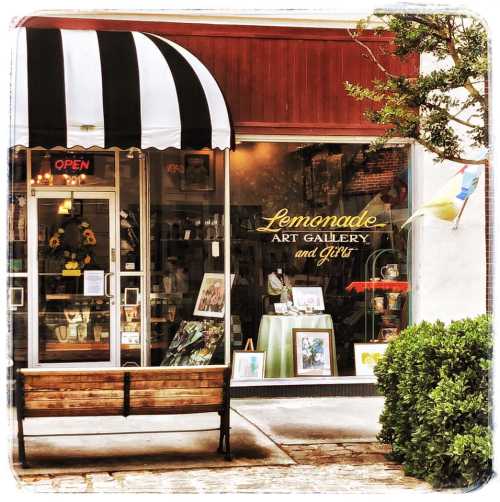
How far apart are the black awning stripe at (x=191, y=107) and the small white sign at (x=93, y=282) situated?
245cm

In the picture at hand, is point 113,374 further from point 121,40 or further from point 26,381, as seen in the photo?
point 121,40

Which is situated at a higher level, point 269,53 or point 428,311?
point 269,53

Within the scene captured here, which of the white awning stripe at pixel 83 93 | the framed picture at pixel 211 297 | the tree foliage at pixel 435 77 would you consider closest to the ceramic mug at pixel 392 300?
the framed picture at pixel 211 297

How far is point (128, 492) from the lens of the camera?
6.37 m

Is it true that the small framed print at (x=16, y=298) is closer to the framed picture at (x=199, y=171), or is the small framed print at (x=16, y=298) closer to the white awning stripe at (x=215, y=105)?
the framed picture at (x=199, y=171)

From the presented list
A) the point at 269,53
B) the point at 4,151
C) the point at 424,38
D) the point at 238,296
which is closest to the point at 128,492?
the point at 4,151

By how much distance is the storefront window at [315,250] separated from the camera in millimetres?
10320

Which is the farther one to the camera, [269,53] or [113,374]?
[269,53]

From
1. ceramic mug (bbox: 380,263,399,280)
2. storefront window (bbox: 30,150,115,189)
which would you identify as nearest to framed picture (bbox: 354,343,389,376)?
ceramic mug (bbox: 380,263,399,280)

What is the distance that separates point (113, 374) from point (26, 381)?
71cm

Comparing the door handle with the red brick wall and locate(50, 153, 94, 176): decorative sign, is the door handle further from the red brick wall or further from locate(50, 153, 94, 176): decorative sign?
the red brick wall

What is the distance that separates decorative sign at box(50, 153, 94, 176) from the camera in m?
10.4

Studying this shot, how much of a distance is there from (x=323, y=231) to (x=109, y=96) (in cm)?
317

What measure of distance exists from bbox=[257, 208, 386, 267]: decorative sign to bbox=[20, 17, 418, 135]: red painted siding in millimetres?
1055
